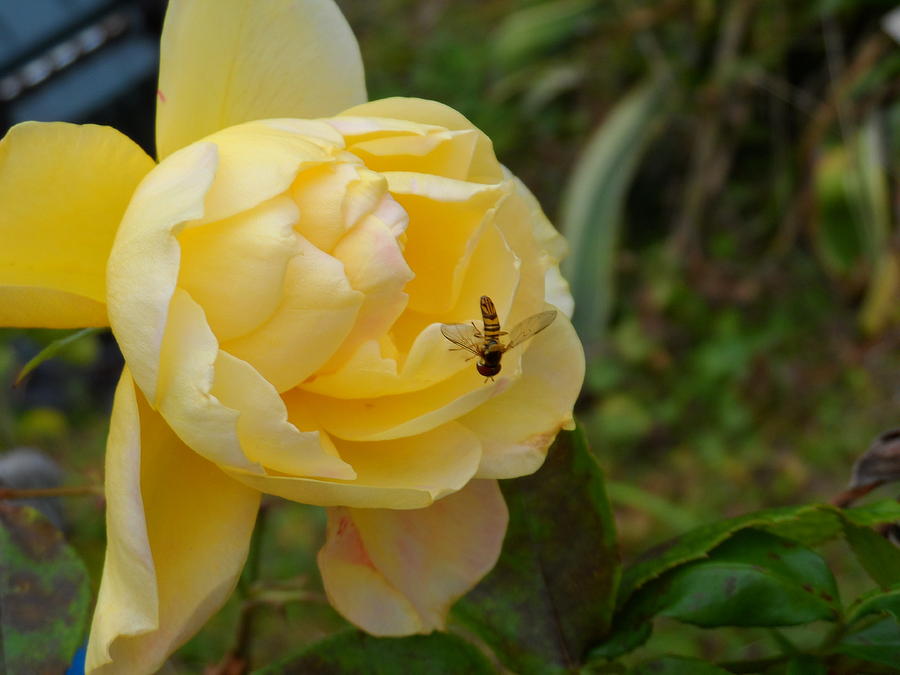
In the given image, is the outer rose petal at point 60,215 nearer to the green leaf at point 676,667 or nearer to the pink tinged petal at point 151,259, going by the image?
the pink tinged petal at point 151,259

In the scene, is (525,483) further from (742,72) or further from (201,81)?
(742,72)

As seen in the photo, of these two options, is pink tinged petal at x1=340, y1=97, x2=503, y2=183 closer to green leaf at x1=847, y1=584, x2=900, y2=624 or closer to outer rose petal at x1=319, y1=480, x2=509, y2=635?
outer rose petal at x1=319, y1=480, x2=509, y2=635

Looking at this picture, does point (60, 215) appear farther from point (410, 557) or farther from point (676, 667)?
point (676, 667)

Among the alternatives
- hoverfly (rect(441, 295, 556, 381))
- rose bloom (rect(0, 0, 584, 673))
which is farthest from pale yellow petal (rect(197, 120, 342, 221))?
hoverfly (rect(441, 295, 556, 381))

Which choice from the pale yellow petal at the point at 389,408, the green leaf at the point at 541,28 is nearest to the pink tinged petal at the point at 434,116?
the pale yellow petal at the point at 389,408

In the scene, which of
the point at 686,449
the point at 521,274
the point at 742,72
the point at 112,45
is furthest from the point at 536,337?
the point at 112,45

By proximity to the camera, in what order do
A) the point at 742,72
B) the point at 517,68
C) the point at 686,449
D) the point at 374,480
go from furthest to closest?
1. the point at 517,68
2. the point at 742,72
3. the point at 686,449
4. the point at 374,480

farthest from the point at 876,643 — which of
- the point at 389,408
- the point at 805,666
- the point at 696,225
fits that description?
the point at 696,225

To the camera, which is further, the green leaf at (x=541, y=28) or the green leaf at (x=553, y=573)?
the green leaf at (x=541, y=28)
